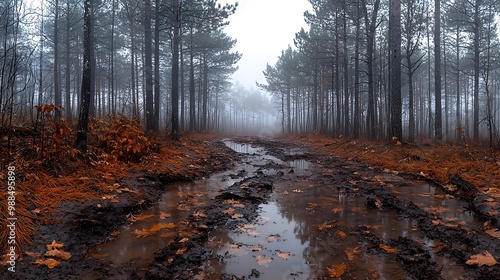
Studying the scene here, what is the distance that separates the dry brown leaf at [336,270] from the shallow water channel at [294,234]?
0.04 meters

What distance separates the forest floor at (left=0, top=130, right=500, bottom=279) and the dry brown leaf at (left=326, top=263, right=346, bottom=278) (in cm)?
1

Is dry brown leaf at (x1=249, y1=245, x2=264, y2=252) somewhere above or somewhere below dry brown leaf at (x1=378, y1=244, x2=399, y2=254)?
below

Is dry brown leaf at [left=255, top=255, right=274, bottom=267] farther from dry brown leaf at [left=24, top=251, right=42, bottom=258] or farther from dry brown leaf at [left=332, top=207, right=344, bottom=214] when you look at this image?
dry brown leaf at [left=24, top=251, right=42, bottom=258]

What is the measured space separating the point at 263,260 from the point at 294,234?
2.58ft

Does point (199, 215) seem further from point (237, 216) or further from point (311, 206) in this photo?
point (311, 206)

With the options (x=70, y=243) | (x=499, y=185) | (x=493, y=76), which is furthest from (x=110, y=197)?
(x=493, y=76)

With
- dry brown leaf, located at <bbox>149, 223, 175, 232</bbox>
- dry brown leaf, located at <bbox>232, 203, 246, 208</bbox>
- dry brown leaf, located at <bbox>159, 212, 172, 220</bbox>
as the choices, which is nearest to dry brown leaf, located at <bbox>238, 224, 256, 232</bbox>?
dry brown leaf, located at <bbox>232, 203, 246, 208</bbox>

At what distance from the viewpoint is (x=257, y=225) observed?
367 cm

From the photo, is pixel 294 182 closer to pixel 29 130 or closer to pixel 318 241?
pixel 318 241

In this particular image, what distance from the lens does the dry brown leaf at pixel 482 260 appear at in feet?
7.95

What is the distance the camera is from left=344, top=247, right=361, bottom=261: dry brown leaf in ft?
8.87

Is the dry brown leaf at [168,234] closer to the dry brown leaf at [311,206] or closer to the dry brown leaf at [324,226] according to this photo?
the dry brown leaf at [324,226]

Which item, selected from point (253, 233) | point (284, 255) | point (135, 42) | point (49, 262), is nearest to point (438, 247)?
point (284, 255)

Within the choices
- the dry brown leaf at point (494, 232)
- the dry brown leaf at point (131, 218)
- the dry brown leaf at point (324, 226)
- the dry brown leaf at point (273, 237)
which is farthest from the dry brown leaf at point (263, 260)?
the dry brown leaf at point (494, 232)
